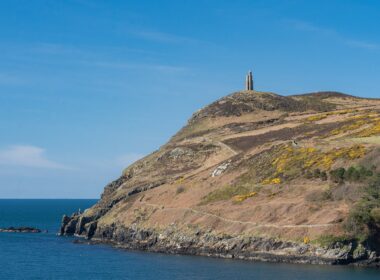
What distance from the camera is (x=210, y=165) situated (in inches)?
5394

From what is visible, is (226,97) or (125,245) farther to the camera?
(226,97)

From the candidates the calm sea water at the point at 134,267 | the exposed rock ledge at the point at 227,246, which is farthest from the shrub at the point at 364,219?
the calm sea water at the point at 134,267

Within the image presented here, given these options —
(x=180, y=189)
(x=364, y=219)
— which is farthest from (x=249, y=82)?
(x=364, y=219)

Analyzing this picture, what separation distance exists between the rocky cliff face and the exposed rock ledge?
0.14 metres

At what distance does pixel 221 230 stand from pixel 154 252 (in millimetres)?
11604

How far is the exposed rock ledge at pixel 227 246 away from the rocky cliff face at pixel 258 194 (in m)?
0.14

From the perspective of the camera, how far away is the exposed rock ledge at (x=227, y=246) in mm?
82444

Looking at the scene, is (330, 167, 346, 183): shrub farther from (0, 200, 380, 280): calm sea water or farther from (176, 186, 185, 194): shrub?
(176, 186, 185, 194): shrub

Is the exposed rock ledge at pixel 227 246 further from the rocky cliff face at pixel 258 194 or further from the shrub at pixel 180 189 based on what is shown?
the shrub at pixel 180 189

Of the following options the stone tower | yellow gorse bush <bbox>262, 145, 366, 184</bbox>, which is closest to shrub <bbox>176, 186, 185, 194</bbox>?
yellow gorse bush <bbox>262, 145, 366, 184</bbox>

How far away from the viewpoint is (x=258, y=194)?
106 meters

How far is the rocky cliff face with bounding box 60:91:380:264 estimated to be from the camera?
8681cm

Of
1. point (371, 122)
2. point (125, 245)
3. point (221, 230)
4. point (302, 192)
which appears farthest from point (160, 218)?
point (371, 122)

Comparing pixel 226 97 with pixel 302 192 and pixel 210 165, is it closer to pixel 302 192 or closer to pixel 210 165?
pixel 210 165
